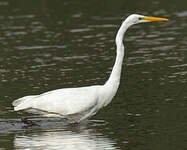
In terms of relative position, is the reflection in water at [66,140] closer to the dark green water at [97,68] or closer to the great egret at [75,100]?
the dark green water at [97,68]

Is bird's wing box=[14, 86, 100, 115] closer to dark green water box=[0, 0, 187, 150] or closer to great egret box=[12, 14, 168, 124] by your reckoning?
great egret box=[12, 14, 168, 124]

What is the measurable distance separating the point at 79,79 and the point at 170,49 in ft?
14.3

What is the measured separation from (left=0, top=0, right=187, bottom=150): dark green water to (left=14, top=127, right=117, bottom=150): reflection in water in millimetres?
19

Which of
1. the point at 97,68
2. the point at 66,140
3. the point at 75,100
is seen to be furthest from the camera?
the point at 97,68

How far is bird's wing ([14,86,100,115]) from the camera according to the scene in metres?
13.9

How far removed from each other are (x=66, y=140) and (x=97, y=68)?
661cm

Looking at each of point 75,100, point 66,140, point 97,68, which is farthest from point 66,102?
point 97,68

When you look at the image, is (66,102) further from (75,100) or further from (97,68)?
(97,68)

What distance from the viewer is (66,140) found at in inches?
507

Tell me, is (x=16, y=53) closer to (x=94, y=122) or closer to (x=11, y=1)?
(x=94, y=122)

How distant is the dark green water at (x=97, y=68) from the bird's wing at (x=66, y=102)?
43cm

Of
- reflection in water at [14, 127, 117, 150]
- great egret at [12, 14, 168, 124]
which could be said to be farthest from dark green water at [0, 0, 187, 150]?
great egret at [12, 14, 168, 124]

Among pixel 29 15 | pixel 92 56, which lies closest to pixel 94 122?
pixel 92 56

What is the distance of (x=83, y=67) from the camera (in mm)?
19531
